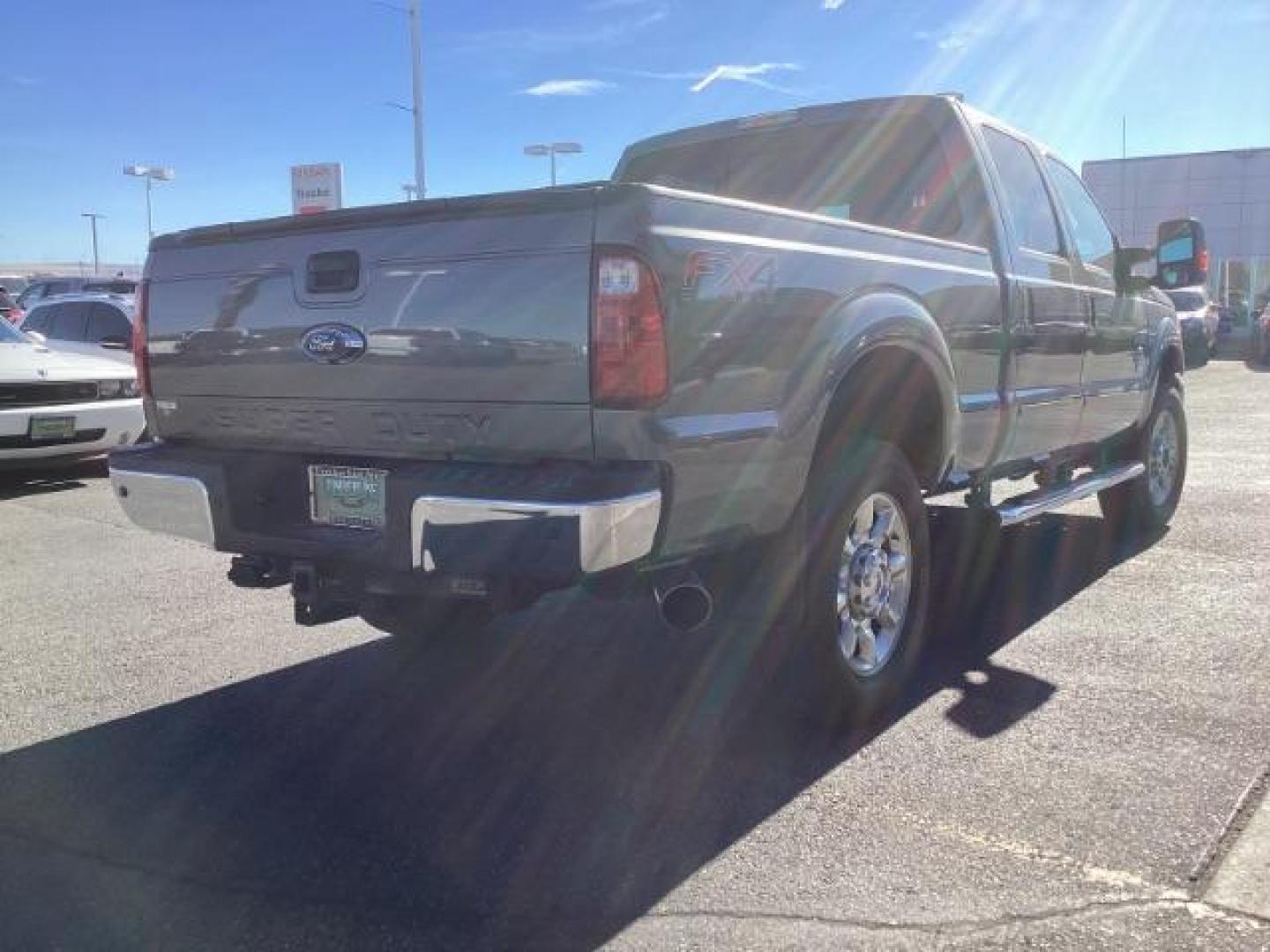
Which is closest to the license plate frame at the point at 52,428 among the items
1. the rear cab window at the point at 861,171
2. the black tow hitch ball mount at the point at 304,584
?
the rear cab window at the point at 861,171

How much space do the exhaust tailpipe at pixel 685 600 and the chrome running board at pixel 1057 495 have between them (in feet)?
6.53

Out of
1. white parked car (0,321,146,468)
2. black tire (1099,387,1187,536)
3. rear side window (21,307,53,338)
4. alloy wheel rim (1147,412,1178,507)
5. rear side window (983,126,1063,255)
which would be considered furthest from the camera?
rear side window (21,307,53,338)

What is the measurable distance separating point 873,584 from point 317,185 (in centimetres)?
2648

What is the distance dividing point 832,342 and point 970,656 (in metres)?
1.76

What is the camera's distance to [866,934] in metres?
2.68

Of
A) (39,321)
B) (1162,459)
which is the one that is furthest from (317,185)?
(1162,459)

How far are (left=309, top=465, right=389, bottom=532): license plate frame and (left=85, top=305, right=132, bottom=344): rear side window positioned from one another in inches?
366

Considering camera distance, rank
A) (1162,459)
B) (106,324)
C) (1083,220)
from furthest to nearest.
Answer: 1. (106,324)
2. (1162,459)
3. (1083,220)

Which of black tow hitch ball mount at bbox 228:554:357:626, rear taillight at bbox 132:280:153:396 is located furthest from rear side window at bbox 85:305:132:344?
black tow hitch ball mount at bbox 228:554:357:626

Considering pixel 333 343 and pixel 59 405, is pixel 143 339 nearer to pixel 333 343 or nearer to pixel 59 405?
pixel 333 343

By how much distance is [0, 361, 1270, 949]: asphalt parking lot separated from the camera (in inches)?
110

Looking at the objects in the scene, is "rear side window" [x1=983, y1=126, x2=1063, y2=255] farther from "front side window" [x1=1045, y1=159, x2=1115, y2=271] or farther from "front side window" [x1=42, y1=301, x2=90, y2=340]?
"front side window" [x1=42, y1=301, x2=90, y2=340]

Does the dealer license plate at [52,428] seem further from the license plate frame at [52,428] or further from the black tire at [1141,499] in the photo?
the black tire at [1141,499]

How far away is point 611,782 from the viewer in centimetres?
355
